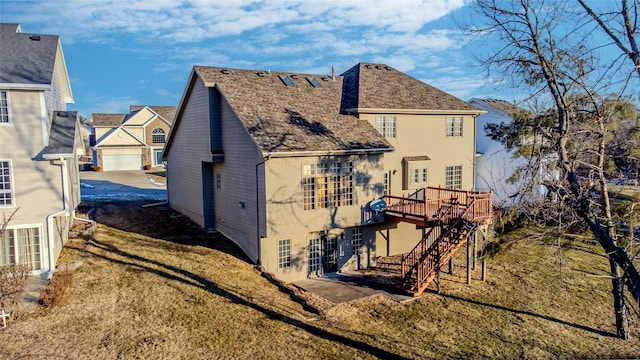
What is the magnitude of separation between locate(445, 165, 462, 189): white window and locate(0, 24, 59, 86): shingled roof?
18580 mm

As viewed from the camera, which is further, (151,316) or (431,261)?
A: (431,261)

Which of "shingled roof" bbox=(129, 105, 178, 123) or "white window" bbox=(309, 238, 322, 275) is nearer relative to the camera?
"white window" bbox=(309, 238, 322, 275)

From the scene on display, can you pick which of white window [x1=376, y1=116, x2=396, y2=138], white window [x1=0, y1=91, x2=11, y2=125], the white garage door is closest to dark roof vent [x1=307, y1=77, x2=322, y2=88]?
white window [x1=376, y1=116, x2=396, y2=138]

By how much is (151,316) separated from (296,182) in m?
7.32

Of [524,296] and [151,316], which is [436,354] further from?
[151,316]

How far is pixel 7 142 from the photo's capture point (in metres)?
15.4

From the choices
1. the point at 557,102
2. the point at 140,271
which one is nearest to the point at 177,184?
the point at 140,271

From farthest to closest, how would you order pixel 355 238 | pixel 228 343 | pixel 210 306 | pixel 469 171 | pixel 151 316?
pixel 469 171
pixel 355 238
pixel 210 306
pixel 151 316
pixel 228 343

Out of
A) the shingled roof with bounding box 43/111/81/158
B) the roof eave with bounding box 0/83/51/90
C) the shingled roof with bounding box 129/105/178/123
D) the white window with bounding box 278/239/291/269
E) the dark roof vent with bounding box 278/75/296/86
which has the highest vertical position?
the shingled roof with bounding box 129/105/178/123

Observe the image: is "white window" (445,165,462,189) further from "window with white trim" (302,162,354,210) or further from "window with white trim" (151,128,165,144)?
"window with white trim" (151,128,165,144)

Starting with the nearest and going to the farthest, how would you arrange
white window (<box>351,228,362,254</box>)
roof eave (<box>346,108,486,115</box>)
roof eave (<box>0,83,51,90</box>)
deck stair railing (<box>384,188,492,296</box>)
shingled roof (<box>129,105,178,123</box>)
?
roof eave (<box>0,83,51,90</box>), deck stair railing (<box>384,188,492,296</box>), white window (<box>351,228,362,254</box>), roof eave (<box>346,108,486,115</box>), shingled roof (<box>129,105,178,123</box>)

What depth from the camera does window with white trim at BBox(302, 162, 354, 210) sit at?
1866 centimetres

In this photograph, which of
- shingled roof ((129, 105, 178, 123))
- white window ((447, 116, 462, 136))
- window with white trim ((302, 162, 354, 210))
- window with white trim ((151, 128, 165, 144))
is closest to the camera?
window with white trim ((302, 162, 354, 210))

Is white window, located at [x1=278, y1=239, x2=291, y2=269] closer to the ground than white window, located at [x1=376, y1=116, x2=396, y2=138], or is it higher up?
closer to the ground
